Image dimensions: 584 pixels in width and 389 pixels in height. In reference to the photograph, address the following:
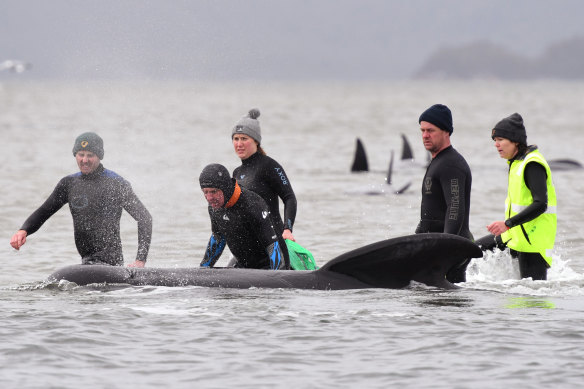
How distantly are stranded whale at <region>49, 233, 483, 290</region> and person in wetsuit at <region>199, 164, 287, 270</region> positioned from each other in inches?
8.8

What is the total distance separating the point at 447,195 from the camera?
10242mm

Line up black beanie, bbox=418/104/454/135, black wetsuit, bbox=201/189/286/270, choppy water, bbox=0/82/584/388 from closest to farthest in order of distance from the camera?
1. choppy water, bbox=0/82/584/388
2. black beanie, bbox=418/104/454/135
3. black wetsuit, bbox=201/189/286/270

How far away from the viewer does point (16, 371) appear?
851 cm

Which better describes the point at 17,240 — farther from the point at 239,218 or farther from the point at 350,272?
the point at 350,272

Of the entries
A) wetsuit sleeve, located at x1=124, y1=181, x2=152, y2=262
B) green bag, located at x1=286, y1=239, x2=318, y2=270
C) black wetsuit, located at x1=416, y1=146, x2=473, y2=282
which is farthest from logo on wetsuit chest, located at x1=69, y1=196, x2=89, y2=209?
black wetsuit, located at x1=416, y1=146, x2=473, y2=282

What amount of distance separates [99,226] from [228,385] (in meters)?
3.89

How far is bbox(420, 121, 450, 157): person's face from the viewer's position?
10.4 m

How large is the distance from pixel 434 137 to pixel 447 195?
606 millimetres

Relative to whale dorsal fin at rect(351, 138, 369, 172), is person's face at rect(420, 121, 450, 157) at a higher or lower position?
lower

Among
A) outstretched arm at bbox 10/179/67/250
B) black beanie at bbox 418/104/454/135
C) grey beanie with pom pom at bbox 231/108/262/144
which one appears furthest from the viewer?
grey beanie with pom pom at bbox 231/108/262/144

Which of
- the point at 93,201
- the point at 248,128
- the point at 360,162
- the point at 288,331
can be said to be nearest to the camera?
the point at 288,331

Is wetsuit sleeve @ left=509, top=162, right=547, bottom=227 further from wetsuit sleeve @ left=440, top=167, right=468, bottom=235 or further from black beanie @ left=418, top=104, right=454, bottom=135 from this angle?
black beanie @ left=418, top=104, right=454, bottom=135

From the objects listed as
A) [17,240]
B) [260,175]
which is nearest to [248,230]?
[260,175]

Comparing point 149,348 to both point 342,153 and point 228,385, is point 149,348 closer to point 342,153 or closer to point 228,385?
point 228,385
